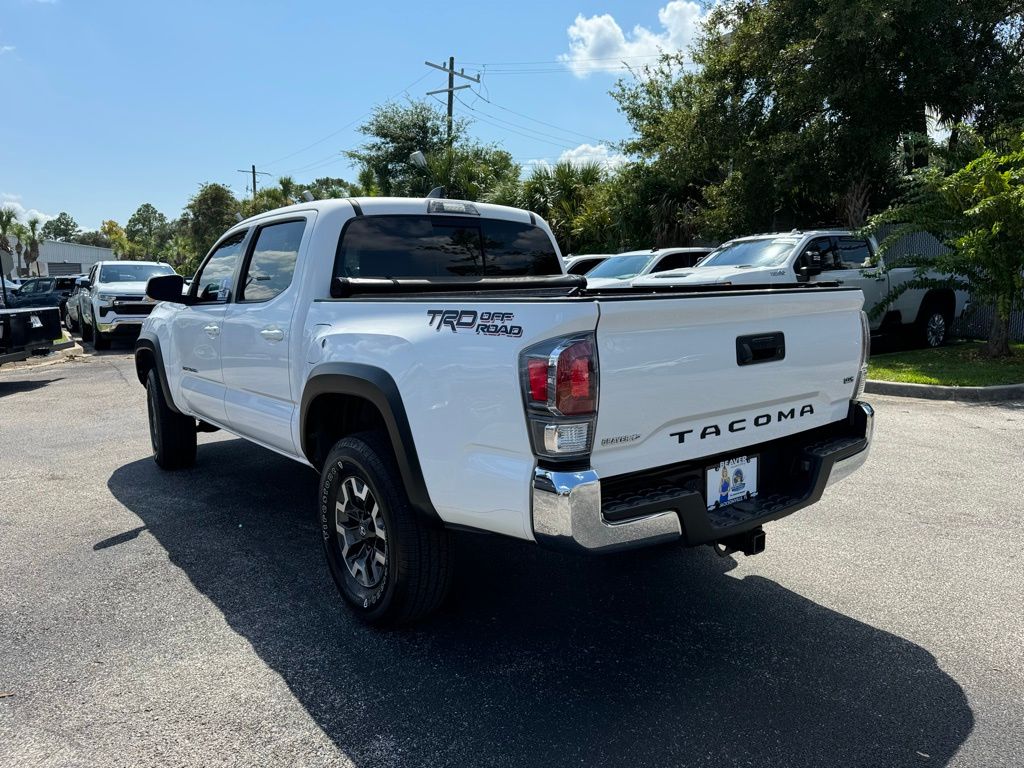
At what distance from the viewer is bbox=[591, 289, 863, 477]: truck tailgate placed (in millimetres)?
2742

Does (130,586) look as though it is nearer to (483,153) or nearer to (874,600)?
(874,600)

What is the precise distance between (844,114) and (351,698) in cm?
1538

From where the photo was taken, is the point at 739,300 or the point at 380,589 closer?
the point at 739,300

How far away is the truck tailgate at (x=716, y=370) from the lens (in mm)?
2742

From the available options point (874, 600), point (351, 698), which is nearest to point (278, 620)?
point (351, 698)

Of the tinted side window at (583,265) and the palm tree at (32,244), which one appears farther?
the palm tree at (32,244)

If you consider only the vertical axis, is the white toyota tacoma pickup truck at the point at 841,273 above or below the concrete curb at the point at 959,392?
above

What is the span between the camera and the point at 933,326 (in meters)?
12.7

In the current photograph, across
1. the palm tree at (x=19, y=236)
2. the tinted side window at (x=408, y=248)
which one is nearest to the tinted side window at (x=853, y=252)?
the tinted side window at (x=408, y=248)

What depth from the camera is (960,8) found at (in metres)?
13.7

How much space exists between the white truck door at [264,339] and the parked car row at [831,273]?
22.2 feet

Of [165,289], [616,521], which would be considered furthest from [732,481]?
[165,289]

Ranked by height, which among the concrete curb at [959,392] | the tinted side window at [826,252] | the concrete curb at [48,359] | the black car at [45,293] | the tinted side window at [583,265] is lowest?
the concrete curb at [48,359]

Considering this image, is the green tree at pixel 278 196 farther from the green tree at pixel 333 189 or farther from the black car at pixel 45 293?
the black car at pixel 45 293
